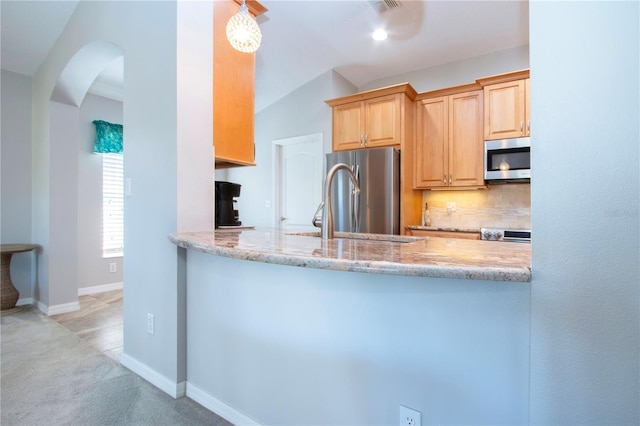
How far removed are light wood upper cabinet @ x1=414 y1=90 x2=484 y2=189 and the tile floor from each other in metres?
3.34

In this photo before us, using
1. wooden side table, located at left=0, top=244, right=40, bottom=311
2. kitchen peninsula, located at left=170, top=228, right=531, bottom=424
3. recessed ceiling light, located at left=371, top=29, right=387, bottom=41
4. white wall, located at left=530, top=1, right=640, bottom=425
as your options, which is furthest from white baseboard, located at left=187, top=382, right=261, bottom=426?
recessed ceiling light, located at left=371, top=29, right=387, bottom=41

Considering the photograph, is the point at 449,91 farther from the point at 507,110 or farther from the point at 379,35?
the point at 379,35

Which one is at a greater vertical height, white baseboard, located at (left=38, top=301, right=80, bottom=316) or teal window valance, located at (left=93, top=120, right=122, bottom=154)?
teal window valance, located at (left=93, top=120, right=122, bottom=154)

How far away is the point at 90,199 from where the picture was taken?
159 inches

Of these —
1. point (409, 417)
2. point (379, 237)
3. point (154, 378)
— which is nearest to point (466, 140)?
point (379, 237)

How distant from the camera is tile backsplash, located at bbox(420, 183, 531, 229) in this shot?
3404 mm

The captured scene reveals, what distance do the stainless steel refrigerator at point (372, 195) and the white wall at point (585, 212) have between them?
262cm

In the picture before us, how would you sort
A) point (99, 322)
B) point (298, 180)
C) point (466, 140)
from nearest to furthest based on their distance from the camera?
point (99, 322) → point (466, 140) → point (298, 180)

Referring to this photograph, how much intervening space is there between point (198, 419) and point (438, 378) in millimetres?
1238

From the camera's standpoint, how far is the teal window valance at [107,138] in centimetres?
399

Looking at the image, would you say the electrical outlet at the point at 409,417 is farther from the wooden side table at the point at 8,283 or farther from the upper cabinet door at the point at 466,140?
the wooden side table at the point at 8,283

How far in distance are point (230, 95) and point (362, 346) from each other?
1.84 metres

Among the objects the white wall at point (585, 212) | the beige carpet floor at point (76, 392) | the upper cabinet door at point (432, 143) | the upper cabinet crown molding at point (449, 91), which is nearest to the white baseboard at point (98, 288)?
the beige carpet floor at point (76, 392)

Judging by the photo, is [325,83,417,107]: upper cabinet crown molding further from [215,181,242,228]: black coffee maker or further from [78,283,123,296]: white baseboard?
[78,283,123,296]: white baseboard
